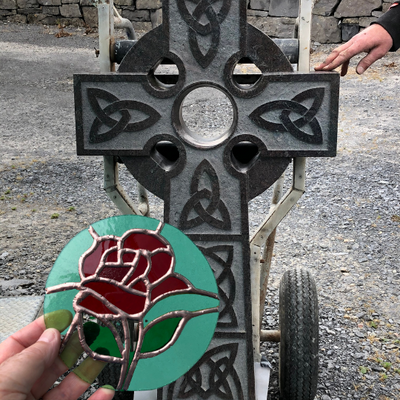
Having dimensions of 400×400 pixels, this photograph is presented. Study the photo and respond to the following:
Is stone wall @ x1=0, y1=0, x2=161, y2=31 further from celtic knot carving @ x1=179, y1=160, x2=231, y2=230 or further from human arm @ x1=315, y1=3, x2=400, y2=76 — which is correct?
celtic knot carving @ x1=179, y1=160, x2=231, y2=230

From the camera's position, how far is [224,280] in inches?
65.6

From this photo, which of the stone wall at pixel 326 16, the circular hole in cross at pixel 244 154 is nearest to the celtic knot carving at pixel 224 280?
the circular hole in cross at pixel 244 154

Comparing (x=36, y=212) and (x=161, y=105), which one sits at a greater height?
(x=161, y=105)

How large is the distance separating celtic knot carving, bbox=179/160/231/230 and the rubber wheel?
561 millimetres

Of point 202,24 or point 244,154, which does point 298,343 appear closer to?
point 244,154

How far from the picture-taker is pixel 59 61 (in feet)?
24.3

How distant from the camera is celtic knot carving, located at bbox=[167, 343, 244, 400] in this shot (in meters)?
1.71

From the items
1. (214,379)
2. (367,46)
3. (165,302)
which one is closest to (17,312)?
(214,379)

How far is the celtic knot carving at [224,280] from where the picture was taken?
1.64 m

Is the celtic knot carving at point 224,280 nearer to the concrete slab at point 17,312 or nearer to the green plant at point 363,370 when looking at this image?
the green plant at point 363,370

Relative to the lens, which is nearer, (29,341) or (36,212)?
(29,341)

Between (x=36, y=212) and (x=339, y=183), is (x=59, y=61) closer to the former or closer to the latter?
(x=36, y=212)

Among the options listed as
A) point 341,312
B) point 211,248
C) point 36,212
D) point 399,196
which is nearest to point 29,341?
point 211,248

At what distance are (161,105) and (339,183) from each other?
9.87 ft
